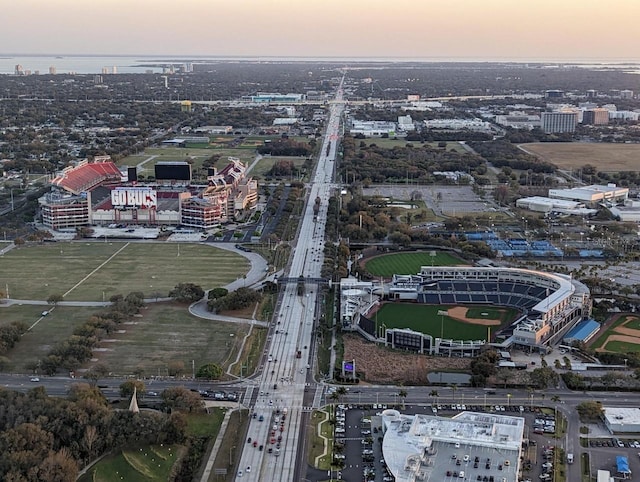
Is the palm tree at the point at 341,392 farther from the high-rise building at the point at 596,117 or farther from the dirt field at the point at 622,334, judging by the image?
the high-rise building at the point at 596,117

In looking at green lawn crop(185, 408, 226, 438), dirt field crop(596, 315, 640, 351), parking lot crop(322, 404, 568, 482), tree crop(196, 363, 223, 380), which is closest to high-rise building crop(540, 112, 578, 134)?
dirt field crop(596, 315, 640, 351)

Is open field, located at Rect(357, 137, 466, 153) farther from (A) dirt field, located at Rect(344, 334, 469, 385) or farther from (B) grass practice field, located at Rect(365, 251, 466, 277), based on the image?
(A) dirt field, located at Rect(344, 334, 469, 385)

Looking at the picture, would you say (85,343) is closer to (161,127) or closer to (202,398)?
(202,398)

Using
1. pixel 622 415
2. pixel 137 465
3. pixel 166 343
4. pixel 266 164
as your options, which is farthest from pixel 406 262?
pixel 266 164

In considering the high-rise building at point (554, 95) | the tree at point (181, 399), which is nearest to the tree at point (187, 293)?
the tree at point (181, 399)

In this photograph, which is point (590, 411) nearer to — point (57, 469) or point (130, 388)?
point (130, 388)

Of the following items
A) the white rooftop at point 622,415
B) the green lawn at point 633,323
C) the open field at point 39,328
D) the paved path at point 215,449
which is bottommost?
the paved path at point 215,449
